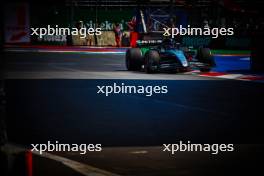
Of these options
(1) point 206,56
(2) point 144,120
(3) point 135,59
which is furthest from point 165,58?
(2) point 144,120

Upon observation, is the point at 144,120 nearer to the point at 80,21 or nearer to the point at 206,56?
the point at 206,56

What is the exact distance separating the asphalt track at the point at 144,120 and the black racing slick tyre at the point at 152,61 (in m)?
1.40

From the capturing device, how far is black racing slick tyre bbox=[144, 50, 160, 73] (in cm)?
1903

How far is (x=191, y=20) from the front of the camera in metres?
40.8

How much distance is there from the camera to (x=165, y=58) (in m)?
19.3

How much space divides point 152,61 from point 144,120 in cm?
893

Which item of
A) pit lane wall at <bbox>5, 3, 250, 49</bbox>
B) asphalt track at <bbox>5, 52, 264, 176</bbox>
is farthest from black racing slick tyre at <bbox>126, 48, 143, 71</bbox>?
pit lane wall at <bbox>5, 3, 250, 49</bbox>

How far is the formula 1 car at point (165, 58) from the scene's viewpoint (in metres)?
19.2

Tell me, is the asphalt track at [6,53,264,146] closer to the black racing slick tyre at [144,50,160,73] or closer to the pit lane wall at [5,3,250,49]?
the black racing slick tyre at [144,50,160,73]

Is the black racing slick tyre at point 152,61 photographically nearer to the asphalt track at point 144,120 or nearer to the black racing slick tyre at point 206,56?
the asphalt track at point 144,120

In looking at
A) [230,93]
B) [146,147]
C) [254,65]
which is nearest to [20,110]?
[146,147]

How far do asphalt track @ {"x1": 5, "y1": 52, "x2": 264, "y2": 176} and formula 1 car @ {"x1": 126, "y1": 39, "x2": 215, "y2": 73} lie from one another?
1.55 metres

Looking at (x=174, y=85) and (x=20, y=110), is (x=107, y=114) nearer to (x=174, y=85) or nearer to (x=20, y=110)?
(x=20, y=110)

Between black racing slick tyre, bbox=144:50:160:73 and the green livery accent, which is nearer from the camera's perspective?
black racing slick tyre, bbox=144:50:160:73
